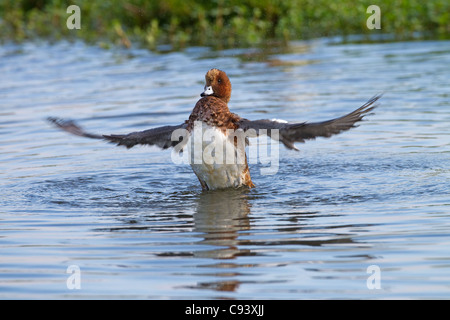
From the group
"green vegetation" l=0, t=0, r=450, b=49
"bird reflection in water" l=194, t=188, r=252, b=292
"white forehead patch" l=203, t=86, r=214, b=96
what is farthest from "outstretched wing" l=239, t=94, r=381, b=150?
"green vegetation" l=0, t=0, r=450, b=49

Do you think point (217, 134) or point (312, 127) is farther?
point (217, 134)

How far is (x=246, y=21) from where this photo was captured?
51.5 feet

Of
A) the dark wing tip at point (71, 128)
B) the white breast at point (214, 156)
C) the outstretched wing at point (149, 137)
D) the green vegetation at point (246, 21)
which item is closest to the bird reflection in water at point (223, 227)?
the white breast at point (214, 156)

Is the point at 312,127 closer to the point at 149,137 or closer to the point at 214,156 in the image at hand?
the point at 214,156

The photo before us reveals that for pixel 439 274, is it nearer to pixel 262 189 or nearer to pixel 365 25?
pixel 262 189

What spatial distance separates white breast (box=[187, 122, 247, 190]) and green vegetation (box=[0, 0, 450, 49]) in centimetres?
873

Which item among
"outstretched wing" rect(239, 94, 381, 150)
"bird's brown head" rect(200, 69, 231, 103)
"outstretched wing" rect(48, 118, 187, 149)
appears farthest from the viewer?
"bird's brown head" rect(200, 69, 231, 103)

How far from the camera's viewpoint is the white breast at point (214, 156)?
20.7 ft

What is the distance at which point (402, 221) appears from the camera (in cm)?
550

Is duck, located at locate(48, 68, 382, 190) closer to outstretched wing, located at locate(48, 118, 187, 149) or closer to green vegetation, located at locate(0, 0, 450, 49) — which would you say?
outstretched wing, located at locate(48, 118, 187, 149)

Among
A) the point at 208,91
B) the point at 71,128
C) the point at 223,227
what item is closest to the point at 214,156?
the point at 208,91

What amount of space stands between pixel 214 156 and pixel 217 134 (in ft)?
0.56

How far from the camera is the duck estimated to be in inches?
235

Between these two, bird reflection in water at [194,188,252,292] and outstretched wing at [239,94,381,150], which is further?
outstretched wing at [239,94,381,150]
